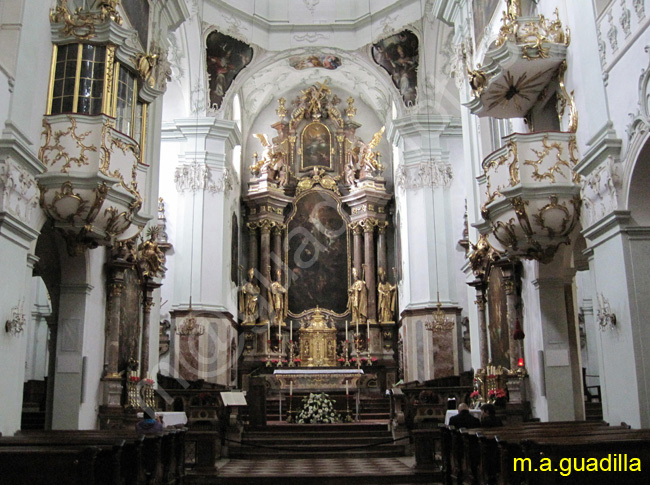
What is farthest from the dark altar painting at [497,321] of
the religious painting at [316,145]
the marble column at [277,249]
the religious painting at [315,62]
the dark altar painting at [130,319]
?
the religious painting at [316,145]

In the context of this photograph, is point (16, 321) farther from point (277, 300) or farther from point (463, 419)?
point (277, 300)

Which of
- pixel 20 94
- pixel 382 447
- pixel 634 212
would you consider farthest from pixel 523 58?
pixel 382 447

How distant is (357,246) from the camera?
25500 mm

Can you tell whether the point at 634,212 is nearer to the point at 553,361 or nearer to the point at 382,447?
the point at 553,361

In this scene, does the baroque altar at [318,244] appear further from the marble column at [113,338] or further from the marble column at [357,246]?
the marble column at [113,338]

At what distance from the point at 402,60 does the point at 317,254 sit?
7252 mm

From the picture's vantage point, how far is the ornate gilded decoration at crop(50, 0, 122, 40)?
11289 mm

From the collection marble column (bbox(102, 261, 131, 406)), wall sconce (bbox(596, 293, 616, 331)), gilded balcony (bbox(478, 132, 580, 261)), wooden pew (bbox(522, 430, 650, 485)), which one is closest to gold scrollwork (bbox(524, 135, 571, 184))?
gilded balcony (bbox(478, 132, 580, 261))

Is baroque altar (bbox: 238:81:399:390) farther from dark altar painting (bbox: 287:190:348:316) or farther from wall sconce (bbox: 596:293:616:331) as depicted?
wall sconce (bbox: 596:293:616:331)

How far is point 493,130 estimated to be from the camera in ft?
49.3

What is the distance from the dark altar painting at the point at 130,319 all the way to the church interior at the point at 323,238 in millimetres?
102

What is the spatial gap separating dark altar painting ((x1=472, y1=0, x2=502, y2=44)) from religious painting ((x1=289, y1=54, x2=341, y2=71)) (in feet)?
30.4

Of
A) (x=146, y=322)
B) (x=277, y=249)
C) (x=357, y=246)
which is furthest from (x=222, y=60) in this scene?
(x=146, y=322)

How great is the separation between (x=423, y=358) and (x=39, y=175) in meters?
13.4
